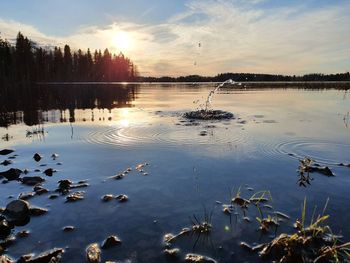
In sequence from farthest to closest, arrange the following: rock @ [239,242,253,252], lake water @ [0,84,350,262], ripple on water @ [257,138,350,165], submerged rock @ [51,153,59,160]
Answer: submerged rock @ [51,153,59,160] → ripple on water @ [257,138,350,165] → lake water @ [0,84,350,262] → rock @ [239,242,253,252]

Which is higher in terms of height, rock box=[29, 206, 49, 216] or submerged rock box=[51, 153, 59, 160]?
submerged rock box=[51, 153, 59, 160]

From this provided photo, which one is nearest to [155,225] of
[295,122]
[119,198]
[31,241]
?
[119,198]

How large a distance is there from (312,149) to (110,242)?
441 inches

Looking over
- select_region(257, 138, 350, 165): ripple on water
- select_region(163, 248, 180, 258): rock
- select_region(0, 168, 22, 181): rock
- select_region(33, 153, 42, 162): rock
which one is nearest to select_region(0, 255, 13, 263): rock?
select_region(163, 248, 180, 258): rock

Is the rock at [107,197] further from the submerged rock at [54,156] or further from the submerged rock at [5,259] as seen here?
the submerged rock at [54,156]

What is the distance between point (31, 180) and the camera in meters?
9.63

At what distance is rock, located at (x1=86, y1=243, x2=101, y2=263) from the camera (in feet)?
18.0

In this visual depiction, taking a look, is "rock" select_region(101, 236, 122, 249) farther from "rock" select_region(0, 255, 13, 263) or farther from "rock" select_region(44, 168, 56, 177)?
"rock" select_region(44, 168, 56, 177)

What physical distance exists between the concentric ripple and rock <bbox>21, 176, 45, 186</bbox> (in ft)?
17.4

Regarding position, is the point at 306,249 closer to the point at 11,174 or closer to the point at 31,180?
the point at 31,180

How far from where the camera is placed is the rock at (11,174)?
9.99 metres

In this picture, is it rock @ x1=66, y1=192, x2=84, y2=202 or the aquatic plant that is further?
rock @ x1=66, y1=192, x2=84, y2=202

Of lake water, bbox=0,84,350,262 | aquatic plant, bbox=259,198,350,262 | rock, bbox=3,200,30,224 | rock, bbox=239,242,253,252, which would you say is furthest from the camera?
rock, bbox=3,200,30,224

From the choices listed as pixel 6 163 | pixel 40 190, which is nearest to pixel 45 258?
pixel 40 190
